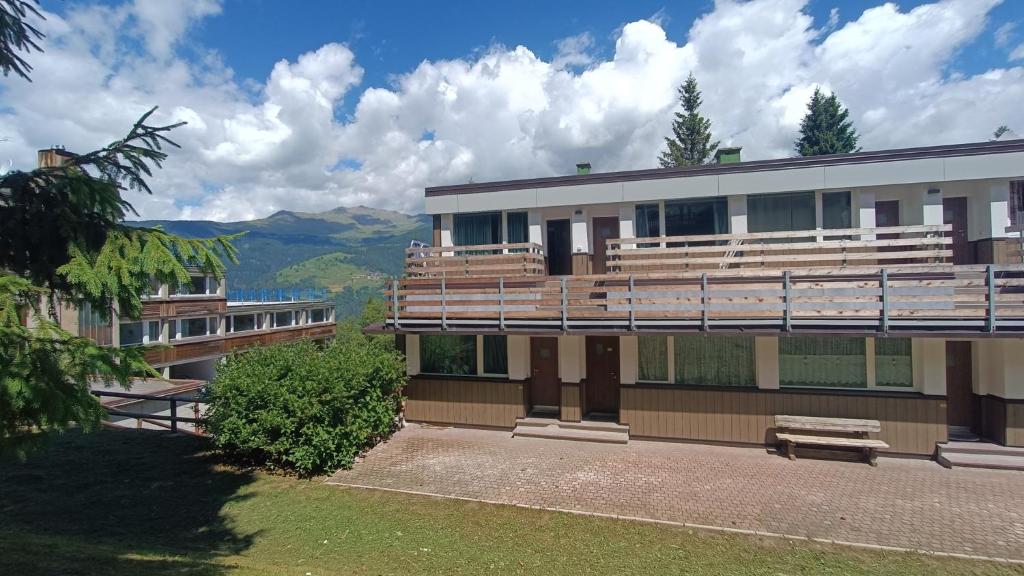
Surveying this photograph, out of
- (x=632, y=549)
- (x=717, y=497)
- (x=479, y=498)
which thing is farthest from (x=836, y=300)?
(x=479, y=498)

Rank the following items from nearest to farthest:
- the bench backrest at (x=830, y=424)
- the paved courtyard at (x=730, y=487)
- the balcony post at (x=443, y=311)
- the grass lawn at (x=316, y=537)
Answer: the grass lawn at (x=316, y=537) < the paved courtyard at (x=730, y=487) < the bench backrest at (x=830, y=424) < the balcony post at (x=443, y=311)

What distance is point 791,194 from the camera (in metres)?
13.3

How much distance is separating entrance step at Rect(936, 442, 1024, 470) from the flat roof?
6.68 metres

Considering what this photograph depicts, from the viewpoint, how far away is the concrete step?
33.5 feet

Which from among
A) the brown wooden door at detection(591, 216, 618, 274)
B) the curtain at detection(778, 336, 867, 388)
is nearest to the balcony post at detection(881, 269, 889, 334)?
the curtain at detection(778, 336, 867, 388)

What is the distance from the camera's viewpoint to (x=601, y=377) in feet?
45.4

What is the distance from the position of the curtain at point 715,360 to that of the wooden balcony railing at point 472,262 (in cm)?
426

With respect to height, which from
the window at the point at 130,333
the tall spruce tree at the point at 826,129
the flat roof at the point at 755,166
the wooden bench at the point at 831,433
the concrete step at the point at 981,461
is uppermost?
the tall spruce tree at the point at 826,129

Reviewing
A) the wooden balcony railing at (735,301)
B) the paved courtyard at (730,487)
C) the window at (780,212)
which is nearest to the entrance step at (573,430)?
the paved courtyard at (730,487)

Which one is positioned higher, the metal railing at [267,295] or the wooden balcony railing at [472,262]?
the wooden balcony railing at [472,262]

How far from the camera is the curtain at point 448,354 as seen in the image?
46.1 feet

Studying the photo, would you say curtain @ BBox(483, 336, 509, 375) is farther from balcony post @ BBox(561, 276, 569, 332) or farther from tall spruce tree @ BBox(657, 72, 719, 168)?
tall spruce tree @ BBox(657, 72, 719, 168)

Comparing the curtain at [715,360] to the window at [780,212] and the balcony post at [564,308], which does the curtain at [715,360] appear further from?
the window at [780,212]

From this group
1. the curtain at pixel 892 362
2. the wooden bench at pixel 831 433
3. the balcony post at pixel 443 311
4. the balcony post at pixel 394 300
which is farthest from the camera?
the balcony post at pixel 394 300
